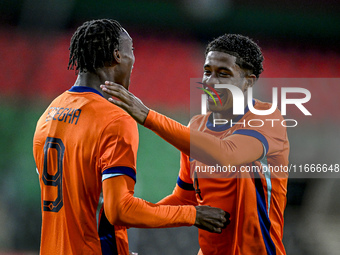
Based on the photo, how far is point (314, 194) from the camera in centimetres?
587

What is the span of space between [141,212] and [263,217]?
27.2 inches

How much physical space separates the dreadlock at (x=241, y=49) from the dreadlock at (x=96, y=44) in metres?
0.63

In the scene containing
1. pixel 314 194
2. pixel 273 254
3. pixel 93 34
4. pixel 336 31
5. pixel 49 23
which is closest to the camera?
pixel 93 34

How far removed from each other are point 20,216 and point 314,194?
3.97m

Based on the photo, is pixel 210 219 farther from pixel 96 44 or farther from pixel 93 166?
pixel 96 44

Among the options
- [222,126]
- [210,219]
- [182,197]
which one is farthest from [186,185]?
[210,219]

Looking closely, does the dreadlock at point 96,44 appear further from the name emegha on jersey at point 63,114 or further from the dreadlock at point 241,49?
the dreadlock at point 241,49

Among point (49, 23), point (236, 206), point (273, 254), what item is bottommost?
point (273, 254)

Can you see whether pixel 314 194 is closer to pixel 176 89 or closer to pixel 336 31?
pixel 176 89

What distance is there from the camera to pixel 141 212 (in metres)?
1.77

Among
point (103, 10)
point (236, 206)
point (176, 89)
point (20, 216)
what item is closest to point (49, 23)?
point (103, 10)

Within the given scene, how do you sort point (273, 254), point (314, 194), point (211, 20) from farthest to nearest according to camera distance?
point (211, 20)
point (314, 194)
point (273, 254)

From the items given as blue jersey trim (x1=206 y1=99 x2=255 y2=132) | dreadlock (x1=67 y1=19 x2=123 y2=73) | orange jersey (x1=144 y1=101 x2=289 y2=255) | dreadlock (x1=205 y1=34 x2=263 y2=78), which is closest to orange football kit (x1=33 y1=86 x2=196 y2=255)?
dreadlock (x1=67 y1=19 x2=123 y2=73)

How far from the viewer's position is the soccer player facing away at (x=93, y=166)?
174cm
